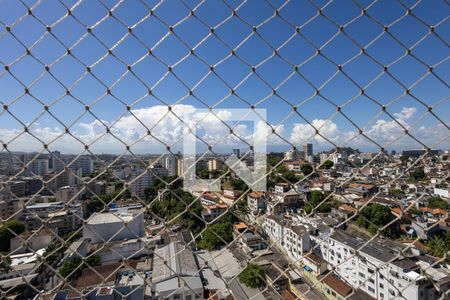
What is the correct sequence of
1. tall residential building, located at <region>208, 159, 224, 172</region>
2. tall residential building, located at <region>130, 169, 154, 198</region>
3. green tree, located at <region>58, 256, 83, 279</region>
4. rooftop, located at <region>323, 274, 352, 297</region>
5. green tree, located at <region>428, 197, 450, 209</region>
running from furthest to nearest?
green tree, located at <region>428, 197, 450, 209</region>
rooftop, located at <region>323, 274, 352, 297</region>
tall residential building, located at <region>208, 159, 224, 172</region>
tall residential building, located at <region>130, 169, 154, 198</region>
green tree, located at <region>58, 256, 83, 279</region>

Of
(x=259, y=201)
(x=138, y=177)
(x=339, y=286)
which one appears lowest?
(x=339, y=286)

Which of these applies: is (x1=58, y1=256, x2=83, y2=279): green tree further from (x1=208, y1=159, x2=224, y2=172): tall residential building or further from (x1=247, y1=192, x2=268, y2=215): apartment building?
(x1=247, y1=192, x2=268, y2=215): apartment building

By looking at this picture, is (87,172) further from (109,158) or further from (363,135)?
(363,135)

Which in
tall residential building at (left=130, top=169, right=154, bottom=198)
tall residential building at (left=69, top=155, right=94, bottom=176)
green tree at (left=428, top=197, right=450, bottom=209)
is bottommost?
green tree at (left=428, top=197, right=450, bottom=209)

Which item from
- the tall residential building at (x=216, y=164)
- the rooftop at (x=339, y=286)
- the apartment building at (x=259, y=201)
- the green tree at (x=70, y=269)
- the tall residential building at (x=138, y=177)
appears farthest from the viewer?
the rooftop at (x=339, y=286)

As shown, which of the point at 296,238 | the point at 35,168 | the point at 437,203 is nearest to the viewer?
the point at 35,168

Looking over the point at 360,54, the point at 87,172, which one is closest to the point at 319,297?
the point at 87,172

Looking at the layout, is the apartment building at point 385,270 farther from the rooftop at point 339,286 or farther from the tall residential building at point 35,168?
the tall residential building at point 35,168

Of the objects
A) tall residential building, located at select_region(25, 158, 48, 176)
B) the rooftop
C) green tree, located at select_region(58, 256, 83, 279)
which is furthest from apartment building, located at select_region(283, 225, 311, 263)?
the rooftop

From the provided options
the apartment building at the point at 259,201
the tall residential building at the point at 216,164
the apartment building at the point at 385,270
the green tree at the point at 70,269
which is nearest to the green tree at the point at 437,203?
the apartment building at the point at 385,270

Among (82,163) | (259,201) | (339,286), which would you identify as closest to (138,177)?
(82,163)

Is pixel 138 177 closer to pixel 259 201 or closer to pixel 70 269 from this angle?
pixel 259 201
